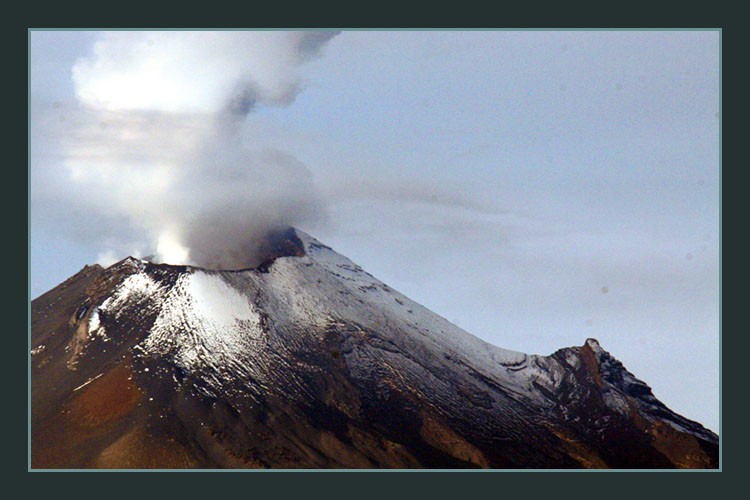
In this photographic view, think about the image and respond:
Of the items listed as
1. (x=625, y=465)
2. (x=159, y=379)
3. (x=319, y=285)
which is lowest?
(x=625, y=465)

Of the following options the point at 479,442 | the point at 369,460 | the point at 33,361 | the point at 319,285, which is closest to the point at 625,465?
the point at 479,442

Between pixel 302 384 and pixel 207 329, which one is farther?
pixel 207 329

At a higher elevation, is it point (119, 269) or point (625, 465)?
point (119, 269)

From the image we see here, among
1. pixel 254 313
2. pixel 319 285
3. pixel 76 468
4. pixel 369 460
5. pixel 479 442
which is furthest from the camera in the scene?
pixel 319 285

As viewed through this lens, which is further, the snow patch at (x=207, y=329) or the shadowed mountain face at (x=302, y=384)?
the snow patch at (x=207, y=329)

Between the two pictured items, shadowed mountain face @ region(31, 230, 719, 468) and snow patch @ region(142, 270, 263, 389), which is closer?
shadowed mountain face @ region(31, 230, 719, 468)

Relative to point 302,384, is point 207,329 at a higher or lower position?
higher

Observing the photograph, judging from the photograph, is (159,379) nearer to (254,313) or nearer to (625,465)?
(254,313)

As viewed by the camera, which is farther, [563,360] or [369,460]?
[563,360]
